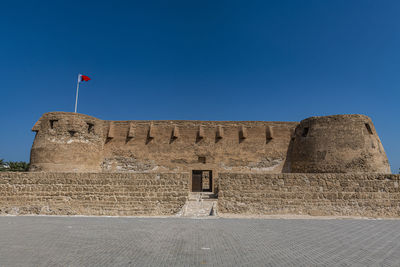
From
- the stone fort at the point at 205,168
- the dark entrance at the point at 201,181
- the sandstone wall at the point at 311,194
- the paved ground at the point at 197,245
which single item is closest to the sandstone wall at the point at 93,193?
the stone fort at the point at 205,168

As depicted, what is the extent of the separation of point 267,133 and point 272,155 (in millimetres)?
1428

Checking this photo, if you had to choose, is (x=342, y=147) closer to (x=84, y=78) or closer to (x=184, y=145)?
(x=184, y=145)

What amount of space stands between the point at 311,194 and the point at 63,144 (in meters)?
13.1

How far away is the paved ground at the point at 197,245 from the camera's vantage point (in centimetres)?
377

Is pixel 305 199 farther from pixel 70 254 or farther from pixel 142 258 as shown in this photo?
pixel 70 254

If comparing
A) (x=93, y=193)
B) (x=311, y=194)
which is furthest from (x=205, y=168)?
(x=311, y=194)

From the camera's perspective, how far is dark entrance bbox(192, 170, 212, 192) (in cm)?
1650

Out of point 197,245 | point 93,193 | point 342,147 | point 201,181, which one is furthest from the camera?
point 201,181

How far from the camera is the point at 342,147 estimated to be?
13570 millimetres

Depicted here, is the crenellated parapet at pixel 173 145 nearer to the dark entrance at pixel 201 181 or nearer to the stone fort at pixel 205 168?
the stone fort at pixel 205 168

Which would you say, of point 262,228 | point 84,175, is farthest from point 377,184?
point 84,175

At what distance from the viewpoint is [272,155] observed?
53.8 ft

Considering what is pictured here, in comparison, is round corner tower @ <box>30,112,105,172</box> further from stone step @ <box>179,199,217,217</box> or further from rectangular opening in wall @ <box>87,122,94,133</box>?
stone step @ <box>179,199,217,217</box>

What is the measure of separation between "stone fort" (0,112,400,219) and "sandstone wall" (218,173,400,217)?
1.3 inches
